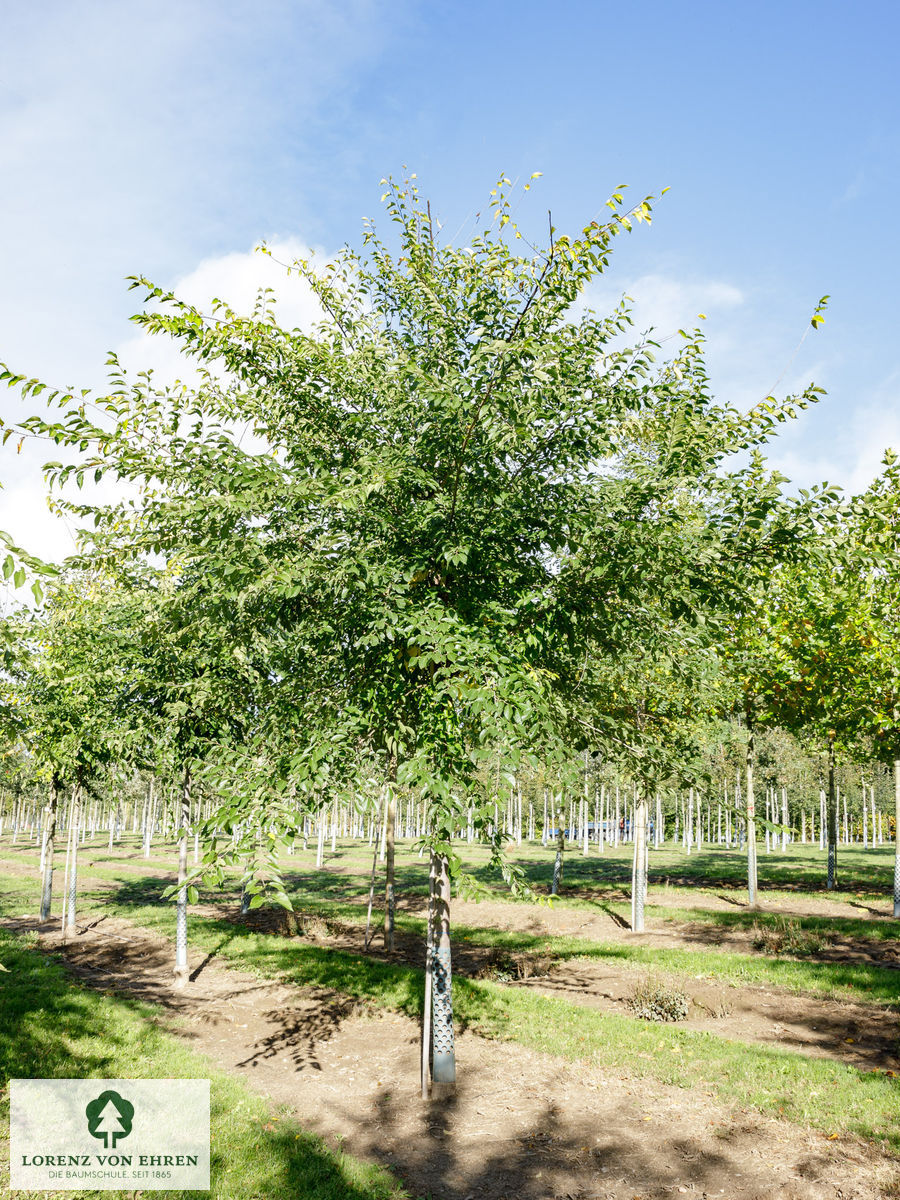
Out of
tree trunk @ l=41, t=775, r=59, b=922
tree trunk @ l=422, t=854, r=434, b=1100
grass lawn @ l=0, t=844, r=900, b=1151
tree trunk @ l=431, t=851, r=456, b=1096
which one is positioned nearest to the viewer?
grass lawn @ l=0, t=844, r=900, b=1151

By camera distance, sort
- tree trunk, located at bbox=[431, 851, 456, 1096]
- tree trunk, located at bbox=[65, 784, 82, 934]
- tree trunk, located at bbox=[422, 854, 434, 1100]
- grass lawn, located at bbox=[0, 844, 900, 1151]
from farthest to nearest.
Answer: tree trunk, located at bbox=[65, 784, 82, 934] → tree trunk, located at bbox=[431, 851, 456, 1096] → tree trunk, located at bbox=[422, 854, 434, 1100] → grass lawn, located at bbox=[0, 844, 900, 1151]

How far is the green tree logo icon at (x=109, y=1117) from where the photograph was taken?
662 centimetres

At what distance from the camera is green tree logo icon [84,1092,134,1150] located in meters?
6.62

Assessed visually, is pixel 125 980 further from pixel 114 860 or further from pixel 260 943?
pixel 114 860

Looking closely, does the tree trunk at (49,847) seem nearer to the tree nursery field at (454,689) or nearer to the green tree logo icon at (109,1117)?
the tree nursery field at (454,689)

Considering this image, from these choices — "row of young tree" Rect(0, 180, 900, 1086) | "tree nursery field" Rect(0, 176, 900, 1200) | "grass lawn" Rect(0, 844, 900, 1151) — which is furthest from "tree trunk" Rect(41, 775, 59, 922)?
"row of young tree" Rect(0, 180, 900, 1086)

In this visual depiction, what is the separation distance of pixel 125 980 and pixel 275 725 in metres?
9.47

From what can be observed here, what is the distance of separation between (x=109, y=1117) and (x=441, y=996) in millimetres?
3475

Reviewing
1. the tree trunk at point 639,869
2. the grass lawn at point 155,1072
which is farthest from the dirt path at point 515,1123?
the tree trunk at point 639,869

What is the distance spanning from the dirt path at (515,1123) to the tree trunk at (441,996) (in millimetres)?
264

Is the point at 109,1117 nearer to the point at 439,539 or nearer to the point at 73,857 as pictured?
the point at 439,539

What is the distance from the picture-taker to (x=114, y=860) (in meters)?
38.5

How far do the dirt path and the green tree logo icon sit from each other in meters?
1.75

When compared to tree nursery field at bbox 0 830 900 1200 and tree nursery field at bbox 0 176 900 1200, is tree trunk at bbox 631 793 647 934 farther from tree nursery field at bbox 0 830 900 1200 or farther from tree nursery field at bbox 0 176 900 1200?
tree nursery field at bbox 0 176 900 1200
